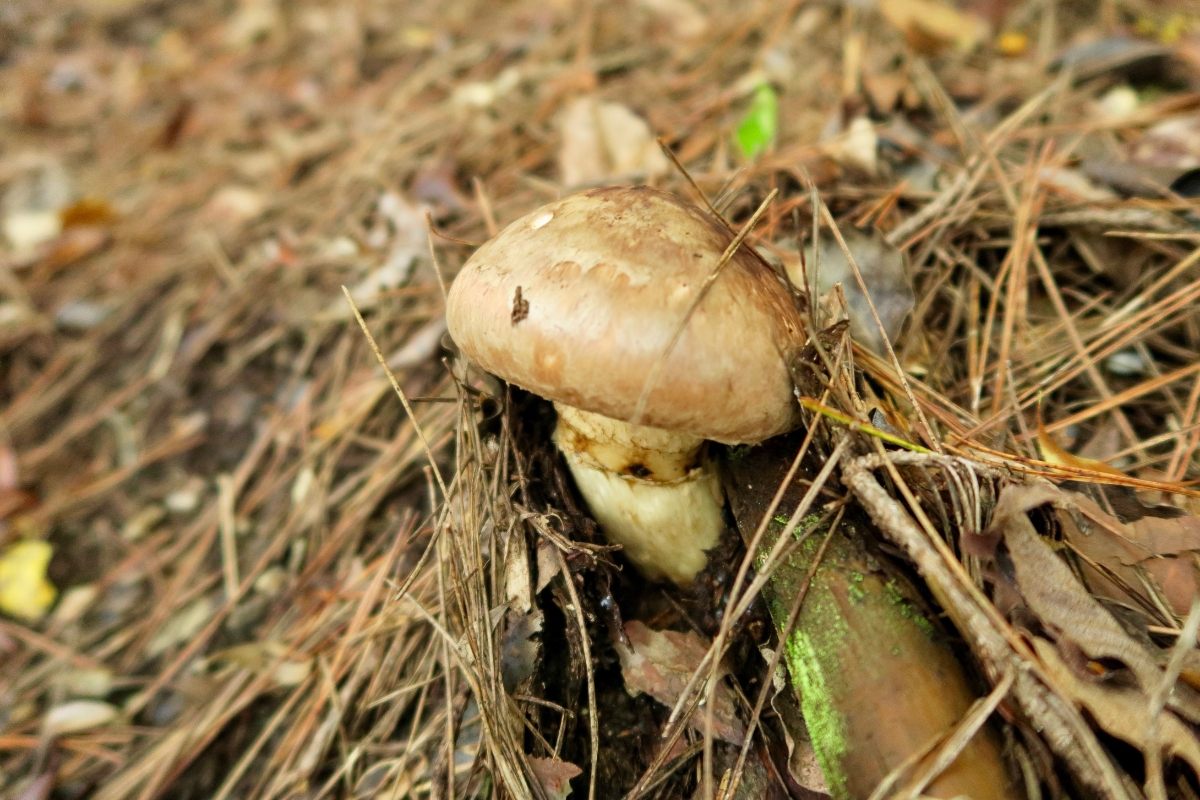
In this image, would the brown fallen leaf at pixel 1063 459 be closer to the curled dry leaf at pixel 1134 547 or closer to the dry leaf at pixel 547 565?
the curled dry leaf at pixel 1134 547

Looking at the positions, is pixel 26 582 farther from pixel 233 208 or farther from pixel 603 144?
pixel 603 144

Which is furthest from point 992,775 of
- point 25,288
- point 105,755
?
point 25,288

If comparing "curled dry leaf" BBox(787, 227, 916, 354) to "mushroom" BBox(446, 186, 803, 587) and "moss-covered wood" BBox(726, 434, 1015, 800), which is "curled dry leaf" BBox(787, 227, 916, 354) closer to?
"mushroom" BBox(446, 186, 803, 587)

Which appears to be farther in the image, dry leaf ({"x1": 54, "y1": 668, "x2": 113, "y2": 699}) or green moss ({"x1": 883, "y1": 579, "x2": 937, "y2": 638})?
dry leaf ({"x1": 54, "y1": 668, "x2": 113, "y2": 699})

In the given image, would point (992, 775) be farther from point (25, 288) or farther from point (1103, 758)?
point (25, 288)

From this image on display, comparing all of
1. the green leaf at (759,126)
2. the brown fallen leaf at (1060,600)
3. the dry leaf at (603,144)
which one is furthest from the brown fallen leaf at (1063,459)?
the dry leaf at (603,144)

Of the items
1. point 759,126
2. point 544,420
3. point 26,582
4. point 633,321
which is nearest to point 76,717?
point 26,582

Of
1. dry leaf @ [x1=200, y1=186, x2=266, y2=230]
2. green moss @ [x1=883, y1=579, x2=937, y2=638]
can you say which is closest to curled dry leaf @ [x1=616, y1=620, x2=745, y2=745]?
green moss @ [x1=883, y1=579, x2=937, y2=638]
